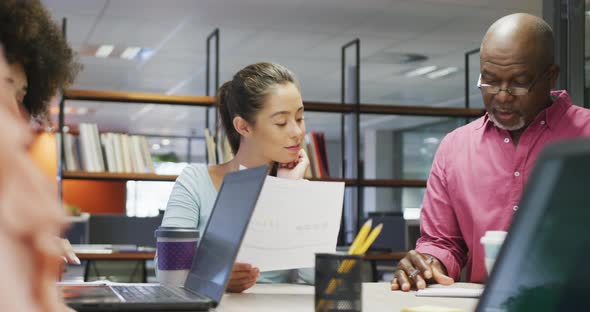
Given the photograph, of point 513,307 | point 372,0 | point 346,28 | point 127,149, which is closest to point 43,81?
point 513,307

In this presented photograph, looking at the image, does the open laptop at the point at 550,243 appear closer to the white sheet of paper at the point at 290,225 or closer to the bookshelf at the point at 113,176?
the white sheet of paper at the point at 290,225

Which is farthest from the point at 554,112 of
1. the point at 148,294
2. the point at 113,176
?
the point at 113,176

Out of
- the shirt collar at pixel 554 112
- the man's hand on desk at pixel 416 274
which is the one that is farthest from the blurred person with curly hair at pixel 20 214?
the shirt collar at pixel 554 112

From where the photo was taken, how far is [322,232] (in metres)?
1.47

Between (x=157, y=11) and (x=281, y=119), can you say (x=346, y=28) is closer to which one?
(x=157, y=11)

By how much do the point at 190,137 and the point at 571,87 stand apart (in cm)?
1237

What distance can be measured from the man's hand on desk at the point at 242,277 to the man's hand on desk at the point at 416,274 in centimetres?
32

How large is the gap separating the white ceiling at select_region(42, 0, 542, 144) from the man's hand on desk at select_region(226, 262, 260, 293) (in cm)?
427

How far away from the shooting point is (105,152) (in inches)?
182

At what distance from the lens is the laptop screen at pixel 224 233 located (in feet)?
3.52

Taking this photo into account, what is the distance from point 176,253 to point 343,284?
58 centimetres

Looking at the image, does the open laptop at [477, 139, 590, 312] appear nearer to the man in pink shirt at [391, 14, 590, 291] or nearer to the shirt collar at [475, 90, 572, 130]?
the man in pink shirt at [391, 14, 590, 291]

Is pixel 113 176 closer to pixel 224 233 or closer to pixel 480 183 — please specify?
pixel 480 183

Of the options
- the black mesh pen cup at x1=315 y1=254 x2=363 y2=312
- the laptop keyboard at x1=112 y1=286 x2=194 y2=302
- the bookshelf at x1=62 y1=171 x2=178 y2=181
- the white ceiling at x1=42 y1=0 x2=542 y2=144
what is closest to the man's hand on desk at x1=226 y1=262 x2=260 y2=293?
the laptop keyboard at x1=112 y1=286 x2=194 y2=302
